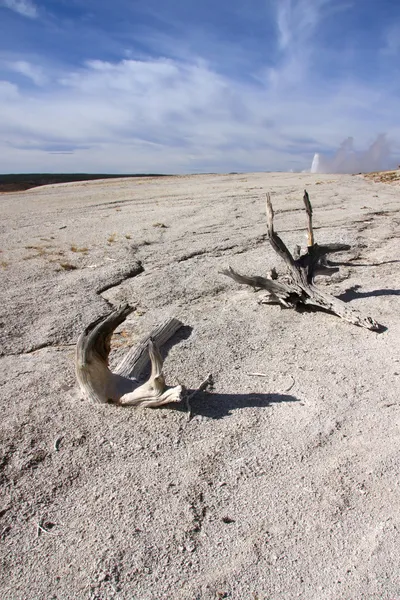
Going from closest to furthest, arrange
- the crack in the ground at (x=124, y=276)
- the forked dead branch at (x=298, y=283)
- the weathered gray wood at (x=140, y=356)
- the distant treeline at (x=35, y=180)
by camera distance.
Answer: the weathered gray wood at (x=140, y=356)
the forked dead branch at (x=298, y=283)
the crack in the ground at (x=124, y=276)
the distant treeline at (x=35, y=180)

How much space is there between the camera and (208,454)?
288 cm

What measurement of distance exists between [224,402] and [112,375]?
0.77 m

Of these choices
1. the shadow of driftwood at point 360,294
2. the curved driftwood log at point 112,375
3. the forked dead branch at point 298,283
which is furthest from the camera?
the shadow of driftwood at point 360,294

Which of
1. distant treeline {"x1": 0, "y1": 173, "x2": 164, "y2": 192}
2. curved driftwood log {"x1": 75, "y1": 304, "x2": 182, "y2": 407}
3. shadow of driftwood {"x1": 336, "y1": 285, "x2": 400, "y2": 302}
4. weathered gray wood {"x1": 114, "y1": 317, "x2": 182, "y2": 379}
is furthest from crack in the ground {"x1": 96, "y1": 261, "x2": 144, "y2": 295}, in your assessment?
distant treeline {"x1": 0, "y1": 173, "x2": 164, "y2": 192}

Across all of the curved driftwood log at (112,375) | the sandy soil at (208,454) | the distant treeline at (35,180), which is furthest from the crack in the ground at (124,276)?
the distant treeline at (35,180)

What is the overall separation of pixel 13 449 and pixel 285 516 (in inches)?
60.2

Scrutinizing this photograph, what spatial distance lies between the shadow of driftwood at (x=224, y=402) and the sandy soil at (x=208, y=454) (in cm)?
1

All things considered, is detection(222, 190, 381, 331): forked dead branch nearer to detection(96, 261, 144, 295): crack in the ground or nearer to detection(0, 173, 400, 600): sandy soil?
detection(0, 173, 400, 600): sandy soil

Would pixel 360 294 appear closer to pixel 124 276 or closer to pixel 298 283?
pixel 298 283

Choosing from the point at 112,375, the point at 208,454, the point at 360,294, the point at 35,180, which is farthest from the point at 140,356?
the point at 35,180

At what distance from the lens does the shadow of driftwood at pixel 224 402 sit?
3283 mm

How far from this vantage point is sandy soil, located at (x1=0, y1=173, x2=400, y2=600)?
218cm

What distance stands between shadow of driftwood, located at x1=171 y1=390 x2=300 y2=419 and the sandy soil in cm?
1

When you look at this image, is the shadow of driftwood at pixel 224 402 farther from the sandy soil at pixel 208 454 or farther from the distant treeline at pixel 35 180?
the distant treeline at pixel 35 180
